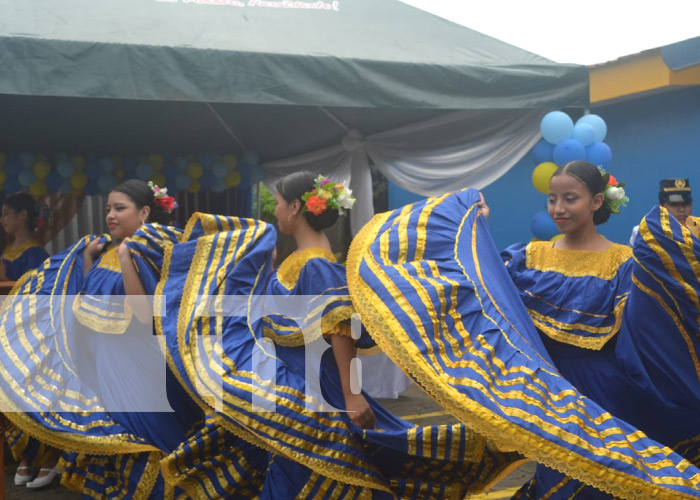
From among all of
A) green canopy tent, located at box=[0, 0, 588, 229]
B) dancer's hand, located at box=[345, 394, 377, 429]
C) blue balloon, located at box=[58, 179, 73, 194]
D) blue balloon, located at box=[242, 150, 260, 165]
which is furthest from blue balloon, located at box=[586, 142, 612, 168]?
blue balloon, located at box=[58, 179, 73, 194]

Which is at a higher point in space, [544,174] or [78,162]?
[78,162]

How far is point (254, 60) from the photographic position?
14.7ft

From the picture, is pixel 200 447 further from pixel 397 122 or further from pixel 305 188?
pixel 397 122

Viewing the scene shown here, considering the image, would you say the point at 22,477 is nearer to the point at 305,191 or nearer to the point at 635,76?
the point at 305,191

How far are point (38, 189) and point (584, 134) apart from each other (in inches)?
191

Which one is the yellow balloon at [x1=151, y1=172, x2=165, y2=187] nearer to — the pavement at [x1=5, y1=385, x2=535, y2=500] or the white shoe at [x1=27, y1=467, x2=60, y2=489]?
the pavement at [x1=5, y1=385, x2=535, y2=500]

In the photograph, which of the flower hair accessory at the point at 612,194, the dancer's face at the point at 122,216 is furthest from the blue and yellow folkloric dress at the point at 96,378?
the flower hair accessory at the point at 612,194

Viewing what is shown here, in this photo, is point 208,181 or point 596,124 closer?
point 596,124

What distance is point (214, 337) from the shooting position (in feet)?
9.30

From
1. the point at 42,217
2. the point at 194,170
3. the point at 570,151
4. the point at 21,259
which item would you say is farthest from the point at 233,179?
the point at 570,151

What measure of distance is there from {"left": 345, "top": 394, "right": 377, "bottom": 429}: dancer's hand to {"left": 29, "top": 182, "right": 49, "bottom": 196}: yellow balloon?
5209 millimetres

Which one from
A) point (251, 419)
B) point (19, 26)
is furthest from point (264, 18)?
point (251, 419)

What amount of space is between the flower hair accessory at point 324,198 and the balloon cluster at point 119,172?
14.0ft

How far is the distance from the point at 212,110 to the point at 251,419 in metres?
4.14
